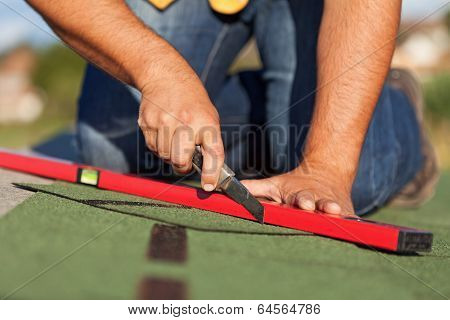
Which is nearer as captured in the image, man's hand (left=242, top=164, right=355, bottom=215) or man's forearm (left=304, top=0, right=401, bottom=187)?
man's hand (left=242, top=164, right=355, bottom=215)

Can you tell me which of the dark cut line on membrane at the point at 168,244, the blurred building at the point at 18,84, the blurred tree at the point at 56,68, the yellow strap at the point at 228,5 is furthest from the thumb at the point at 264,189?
the blurred building at the point at 18,84

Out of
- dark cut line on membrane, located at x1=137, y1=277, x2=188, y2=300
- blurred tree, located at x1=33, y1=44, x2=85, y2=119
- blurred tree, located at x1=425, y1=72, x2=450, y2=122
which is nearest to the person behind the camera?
dark cut line on membrane, located at x1=137, y1=277, x2=188, y2=300

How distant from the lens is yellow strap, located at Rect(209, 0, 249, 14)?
2.26 m

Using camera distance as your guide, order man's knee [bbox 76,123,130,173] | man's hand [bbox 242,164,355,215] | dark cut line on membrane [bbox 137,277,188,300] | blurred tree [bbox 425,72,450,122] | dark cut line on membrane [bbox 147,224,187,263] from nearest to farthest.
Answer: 1. dark cut line on membrane [bbox 137,277,188,300]
2. dark cut line on membrane [bbox 147,224,187,263]
3. man's hand [bbox 242,164,355,215]
4. man's knee [bbox 76,123,130,173]
5. blurred tree [bbox 425,72,450,122]

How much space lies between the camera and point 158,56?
4.91 ft

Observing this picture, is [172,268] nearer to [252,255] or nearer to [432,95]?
[252,255]

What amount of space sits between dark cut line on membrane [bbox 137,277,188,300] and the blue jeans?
1.25 meters

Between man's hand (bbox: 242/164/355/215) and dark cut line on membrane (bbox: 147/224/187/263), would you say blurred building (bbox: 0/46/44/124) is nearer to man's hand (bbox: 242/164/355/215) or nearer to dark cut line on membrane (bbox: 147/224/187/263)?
man's hand (bbox: 242/164/355/215)

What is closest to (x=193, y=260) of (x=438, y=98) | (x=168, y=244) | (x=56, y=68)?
(x=168, y=244)

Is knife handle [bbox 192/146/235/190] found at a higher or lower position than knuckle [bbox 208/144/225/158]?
lower

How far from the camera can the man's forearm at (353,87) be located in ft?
5.59

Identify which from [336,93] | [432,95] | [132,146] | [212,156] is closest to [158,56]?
[212,156]

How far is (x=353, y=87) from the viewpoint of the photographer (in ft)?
5.68

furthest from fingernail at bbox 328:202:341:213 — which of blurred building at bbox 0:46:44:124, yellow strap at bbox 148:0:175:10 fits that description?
blurred building at bbox 0:46:44:124
